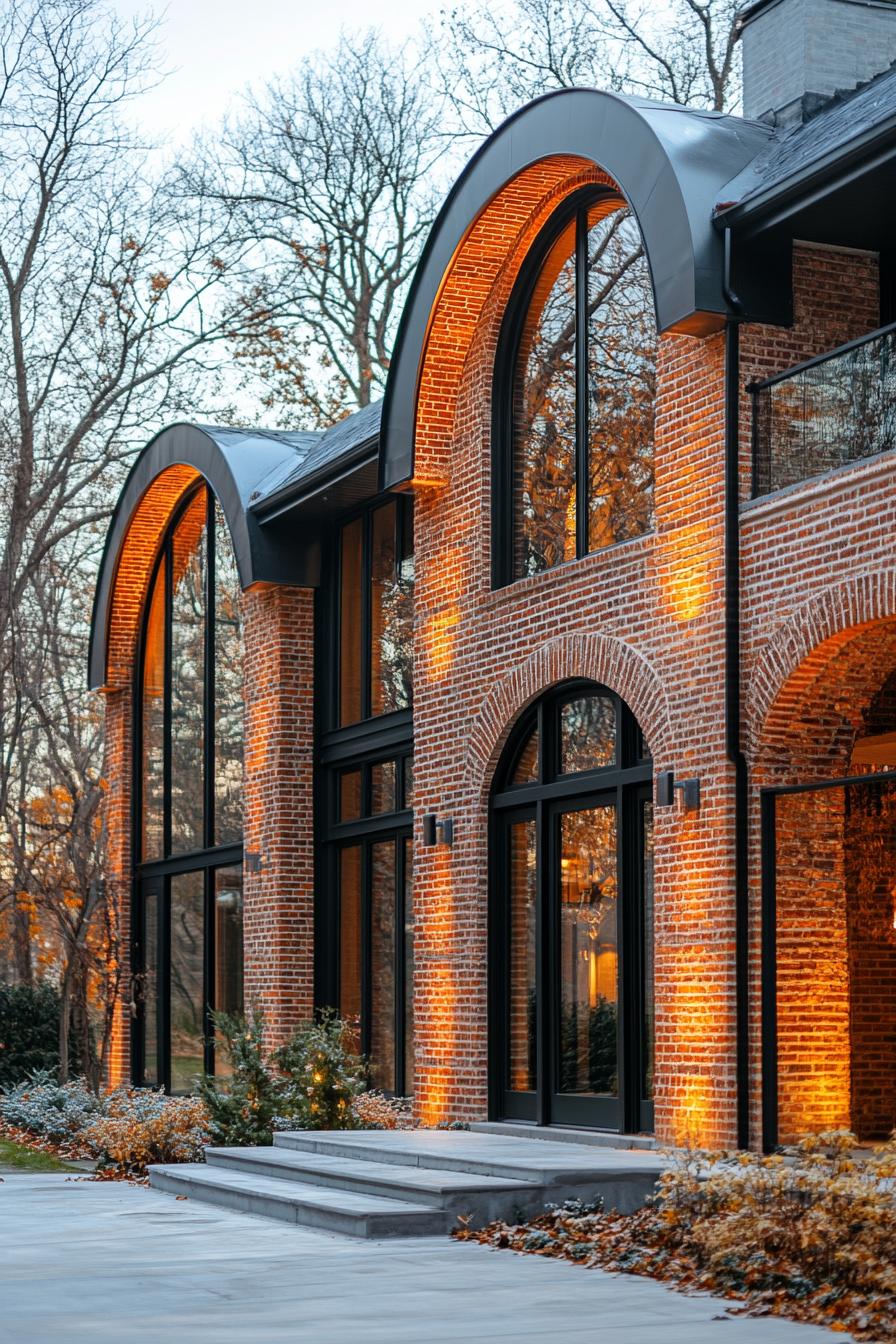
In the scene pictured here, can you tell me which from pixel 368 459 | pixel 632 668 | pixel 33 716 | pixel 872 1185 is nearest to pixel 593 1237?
pixel 872 1185

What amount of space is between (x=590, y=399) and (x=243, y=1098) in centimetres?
609

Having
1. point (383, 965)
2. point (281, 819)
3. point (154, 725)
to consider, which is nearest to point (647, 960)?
point (383, 965)

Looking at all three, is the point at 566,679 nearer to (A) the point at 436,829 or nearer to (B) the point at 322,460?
(A) the point at 436,829

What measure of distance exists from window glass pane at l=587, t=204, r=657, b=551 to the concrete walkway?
5482mm

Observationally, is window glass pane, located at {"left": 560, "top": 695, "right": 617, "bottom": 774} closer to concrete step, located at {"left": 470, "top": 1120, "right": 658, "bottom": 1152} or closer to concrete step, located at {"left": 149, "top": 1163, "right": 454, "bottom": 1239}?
concrete step, located at {"left": 470, "top": 1120, "right": 658, "bottom": 1152}

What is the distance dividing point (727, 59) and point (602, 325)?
12483mm

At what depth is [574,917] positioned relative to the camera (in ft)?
44.8

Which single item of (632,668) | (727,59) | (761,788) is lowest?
(761,788)

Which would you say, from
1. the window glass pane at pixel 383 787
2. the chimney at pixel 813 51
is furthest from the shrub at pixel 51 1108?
the chimney at pixel 813 51

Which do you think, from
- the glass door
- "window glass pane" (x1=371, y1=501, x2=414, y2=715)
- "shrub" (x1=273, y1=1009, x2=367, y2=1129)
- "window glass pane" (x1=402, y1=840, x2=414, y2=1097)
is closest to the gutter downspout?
the glass door

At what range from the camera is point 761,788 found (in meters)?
11.4

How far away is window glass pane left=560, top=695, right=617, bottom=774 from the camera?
1334 cm

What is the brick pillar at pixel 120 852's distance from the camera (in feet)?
74.0

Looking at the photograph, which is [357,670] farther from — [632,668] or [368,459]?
[632,668]
